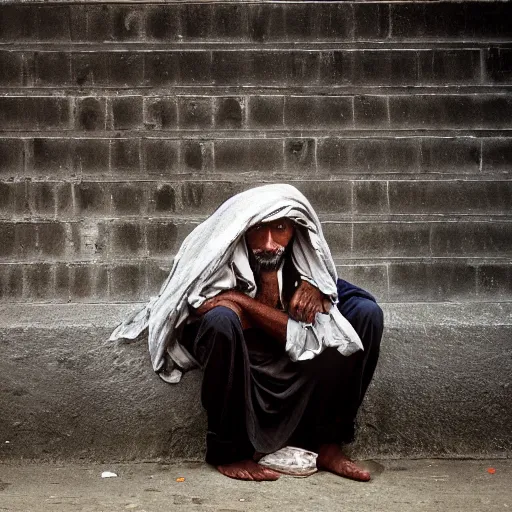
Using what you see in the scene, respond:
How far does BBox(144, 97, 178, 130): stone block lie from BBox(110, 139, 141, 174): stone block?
0.53 feet

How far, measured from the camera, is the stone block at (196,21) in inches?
234

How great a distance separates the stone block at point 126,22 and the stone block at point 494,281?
2.70m

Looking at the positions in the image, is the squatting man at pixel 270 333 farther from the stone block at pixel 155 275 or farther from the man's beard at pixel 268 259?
the stone block at pixel 155 275

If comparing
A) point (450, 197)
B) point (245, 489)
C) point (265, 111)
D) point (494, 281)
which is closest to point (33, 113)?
point (265, 111)

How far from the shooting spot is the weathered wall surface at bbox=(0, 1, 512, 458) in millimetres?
5797

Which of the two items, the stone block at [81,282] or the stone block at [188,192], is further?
the stone block at [188,192]

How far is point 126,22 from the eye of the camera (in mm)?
5965

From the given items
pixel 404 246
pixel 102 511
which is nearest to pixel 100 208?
pixel 404 246

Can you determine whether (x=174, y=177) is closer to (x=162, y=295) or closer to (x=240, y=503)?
(x=162, y=295)

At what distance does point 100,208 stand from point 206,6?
4.90ft

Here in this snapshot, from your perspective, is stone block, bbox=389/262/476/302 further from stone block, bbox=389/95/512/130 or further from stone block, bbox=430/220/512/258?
stone block, bbox=389/95/512/130

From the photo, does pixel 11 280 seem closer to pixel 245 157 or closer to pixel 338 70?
pixel 245 157

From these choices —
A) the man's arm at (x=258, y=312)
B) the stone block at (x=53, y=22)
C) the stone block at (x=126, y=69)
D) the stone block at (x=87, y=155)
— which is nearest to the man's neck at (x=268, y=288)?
the man's arm at (x=258, y=312)

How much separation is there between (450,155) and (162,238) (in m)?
1.95
